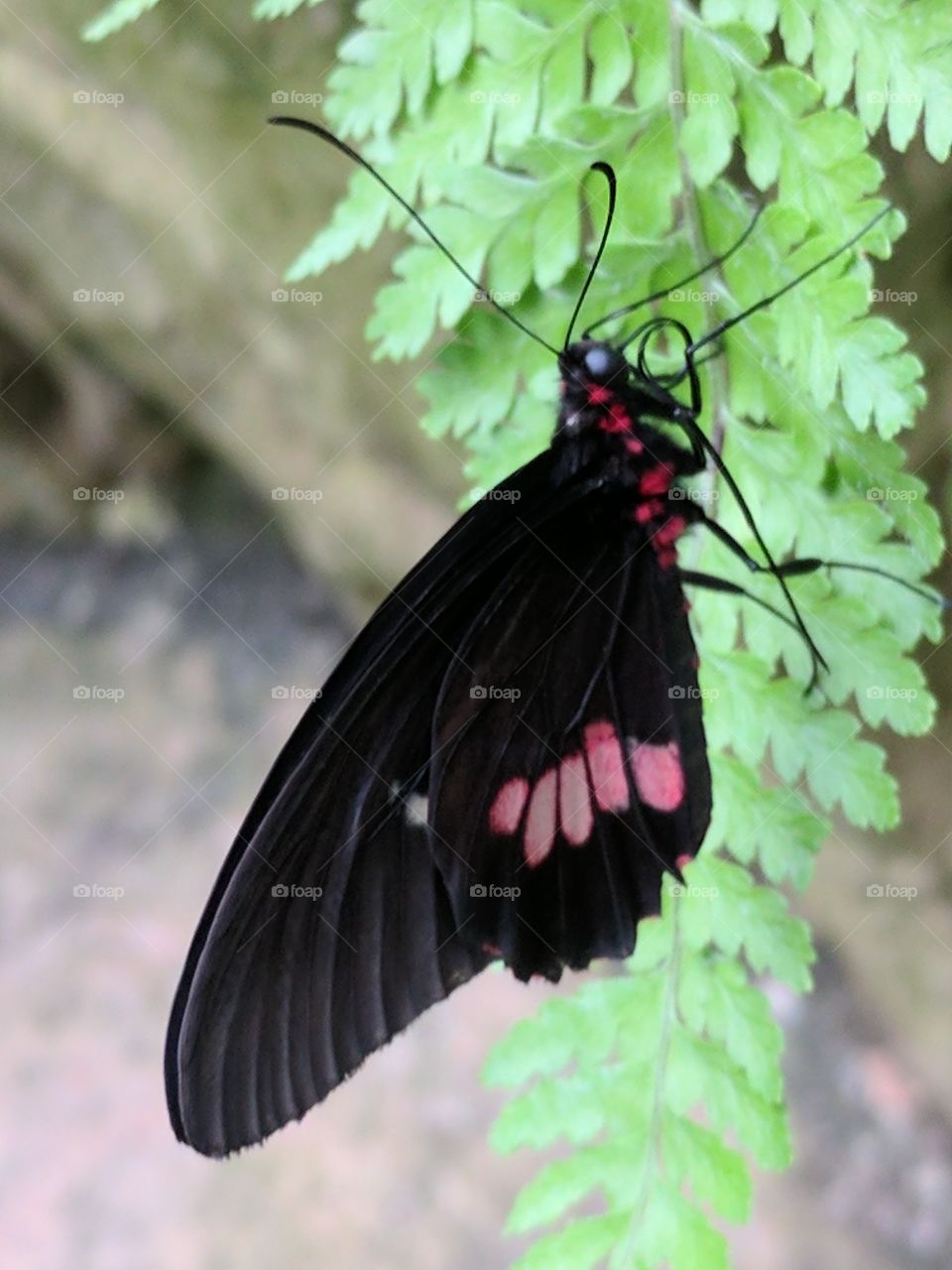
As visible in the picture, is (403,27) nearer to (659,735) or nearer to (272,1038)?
(659,735)

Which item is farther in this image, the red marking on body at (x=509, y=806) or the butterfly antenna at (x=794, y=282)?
the red marking on body at (x=509, y=806)

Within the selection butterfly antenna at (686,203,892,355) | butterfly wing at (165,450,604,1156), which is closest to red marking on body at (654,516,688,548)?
butterfly wing at (165,450,604,1156)

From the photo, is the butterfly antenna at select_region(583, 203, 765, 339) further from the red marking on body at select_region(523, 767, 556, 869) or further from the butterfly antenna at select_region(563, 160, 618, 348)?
the red marking on body at select_region(523, 767, 556, 869)

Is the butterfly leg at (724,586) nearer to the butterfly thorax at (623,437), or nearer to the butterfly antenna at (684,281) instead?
the butterfly thorax at (623,437)

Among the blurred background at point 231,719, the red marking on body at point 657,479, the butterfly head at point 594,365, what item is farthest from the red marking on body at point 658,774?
the blurred background at point 231,719

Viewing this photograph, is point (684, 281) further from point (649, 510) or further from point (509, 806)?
point (509, 806)

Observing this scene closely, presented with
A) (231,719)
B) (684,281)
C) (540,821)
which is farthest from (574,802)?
(231,719)
